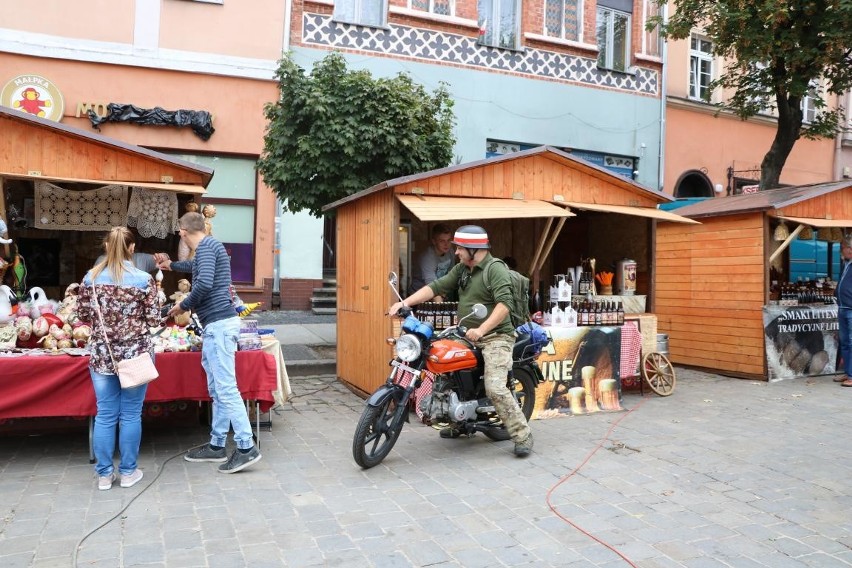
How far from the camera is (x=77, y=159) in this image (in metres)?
6.50

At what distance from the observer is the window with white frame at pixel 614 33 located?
677 inches

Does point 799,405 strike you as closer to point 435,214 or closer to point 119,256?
point 435,214

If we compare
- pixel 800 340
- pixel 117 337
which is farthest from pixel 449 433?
pixel 800 340

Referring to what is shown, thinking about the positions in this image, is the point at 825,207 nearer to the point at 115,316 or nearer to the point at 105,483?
the point at 115,316

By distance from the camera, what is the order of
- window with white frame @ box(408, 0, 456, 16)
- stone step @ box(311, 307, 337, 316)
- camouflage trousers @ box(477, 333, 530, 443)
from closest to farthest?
camouflage trousers @ box(477, 333, 530, 443), stone step @ box(311, 307, 337, 316), window with white frame @ box(408, 0, 456, 16)

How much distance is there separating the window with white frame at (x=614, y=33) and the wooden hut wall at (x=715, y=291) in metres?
8.19

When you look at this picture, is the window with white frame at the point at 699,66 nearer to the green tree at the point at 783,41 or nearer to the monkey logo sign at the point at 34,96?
the green tree at the point at 783,41

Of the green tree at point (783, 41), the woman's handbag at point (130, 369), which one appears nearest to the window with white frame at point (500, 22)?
the green tree at point (783, 41)

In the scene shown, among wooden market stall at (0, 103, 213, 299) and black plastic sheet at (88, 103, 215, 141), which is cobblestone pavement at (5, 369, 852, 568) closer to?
wooden market stall at (0, 103, 213, 299)

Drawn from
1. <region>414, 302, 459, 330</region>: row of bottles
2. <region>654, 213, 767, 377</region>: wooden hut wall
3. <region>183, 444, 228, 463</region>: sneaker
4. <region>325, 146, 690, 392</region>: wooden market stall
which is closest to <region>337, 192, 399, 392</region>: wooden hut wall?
<region>325, 146, 690, 392</region>: wooden market stall

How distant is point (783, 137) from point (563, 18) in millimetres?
6415

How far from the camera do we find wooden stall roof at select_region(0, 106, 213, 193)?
249 inches

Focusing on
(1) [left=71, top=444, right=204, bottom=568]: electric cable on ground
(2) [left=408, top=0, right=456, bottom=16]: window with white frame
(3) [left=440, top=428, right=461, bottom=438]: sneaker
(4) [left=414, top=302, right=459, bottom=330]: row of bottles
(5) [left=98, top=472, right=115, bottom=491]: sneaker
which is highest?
(2) [left=408, top=0, right=456, bottom=16]: window with white frame

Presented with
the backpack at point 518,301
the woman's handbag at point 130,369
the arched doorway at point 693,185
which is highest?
the arched doorway at point 693,185
